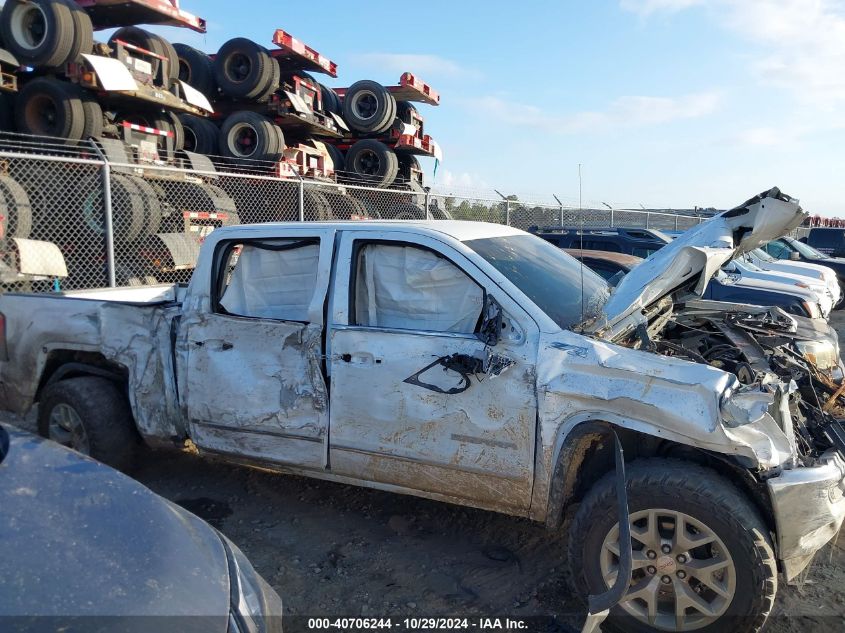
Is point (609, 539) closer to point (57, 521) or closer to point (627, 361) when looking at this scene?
point (627, 361)

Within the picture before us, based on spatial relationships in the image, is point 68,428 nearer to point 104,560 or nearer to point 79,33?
point 104,560

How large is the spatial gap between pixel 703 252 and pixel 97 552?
3013 millimetres

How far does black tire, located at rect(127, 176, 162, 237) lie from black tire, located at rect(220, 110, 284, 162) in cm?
350

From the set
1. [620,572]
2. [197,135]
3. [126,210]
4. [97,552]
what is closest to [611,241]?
[126,210]

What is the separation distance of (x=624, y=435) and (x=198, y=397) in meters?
2.38

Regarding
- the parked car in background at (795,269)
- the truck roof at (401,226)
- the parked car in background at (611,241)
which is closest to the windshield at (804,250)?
the parked car in background at (795,269)

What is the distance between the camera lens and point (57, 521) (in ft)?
5.82

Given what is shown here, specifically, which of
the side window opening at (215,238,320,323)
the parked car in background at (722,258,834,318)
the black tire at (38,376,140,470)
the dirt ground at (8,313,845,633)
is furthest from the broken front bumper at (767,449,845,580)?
the parked car in background at (722,258,834,318)

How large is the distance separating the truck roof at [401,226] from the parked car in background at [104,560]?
6.09 feet

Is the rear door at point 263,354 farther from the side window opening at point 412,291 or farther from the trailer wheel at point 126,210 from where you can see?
the trailer wheel at point 126,210

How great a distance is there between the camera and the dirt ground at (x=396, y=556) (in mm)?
2957

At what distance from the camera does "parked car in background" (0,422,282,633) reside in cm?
150

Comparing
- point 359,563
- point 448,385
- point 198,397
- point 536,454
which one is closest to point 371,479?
point 359,563

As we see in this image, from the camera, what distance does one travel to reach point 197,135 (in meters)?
11.7
